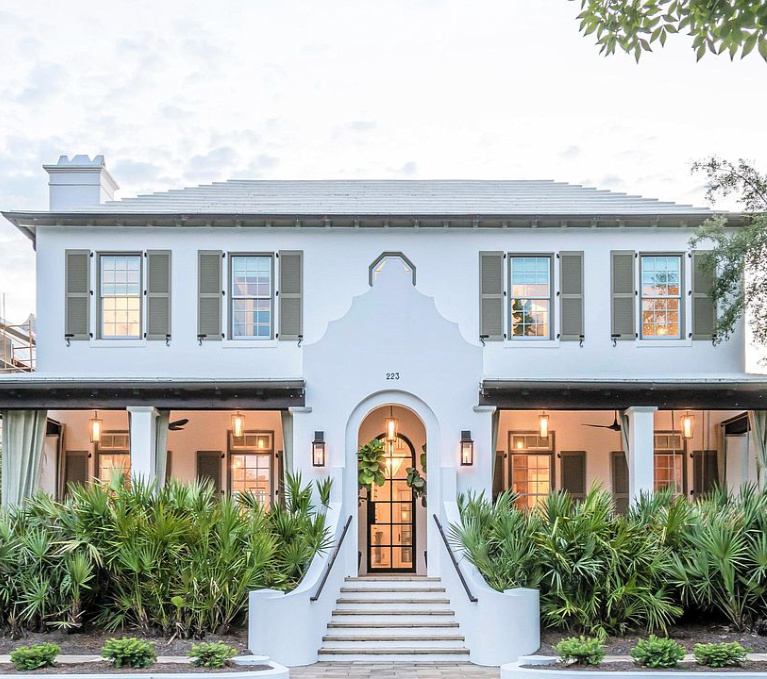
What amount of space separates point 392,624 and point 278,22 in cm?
1061

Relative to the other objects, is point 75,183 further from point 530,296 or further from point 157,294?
point 530,296

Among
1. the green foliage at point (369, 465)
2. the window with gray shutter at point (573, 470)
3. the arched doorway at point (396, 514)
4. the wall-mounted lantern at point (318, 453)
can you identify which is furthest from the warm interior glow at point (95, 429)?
the window with gray shutter at point (573, 470)

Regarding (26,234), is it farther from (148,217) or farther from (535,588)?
(535,588)

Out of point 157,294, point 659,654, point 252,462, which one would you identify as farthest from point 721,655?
point 157,294

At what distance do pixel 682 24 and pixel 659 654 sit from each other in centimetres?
711

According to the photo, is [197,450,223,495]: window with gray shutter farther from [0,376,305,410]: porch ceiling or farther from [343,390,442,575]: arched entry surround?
[343,390,442,575]: arched entry surround

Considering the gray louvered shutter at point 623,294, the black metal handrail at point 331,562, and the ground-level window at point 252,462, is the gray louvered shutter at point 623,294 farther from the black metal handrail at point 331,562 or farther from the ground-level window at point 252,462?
the ground-level window at point 252,462

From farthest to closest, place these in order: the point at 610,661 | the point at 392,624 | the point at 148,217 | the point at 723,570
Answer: the point at 148,217
the point at 392,624
the point at 723,570
the point at 610,661

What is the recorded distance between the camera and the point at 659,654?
12211 millimetres

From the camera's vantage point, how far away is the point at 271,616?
44.4 feet

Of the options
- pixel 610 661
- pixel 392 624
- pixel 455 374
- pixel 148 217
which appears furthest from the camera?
pixel 148 217

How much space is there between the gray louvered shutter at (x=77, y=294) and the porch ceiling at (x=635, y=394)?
8.17m

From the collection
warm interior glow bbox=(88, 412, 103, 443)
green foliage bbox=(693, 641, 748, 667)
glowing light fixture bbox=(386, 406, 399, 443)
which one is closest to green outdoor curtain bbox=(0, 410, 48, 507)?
warm interior glow bbox=(88, 412, 103, 443)

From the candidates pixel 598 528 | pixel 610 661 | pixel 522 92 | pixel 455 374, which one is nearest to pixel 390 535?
pixel 455 374
